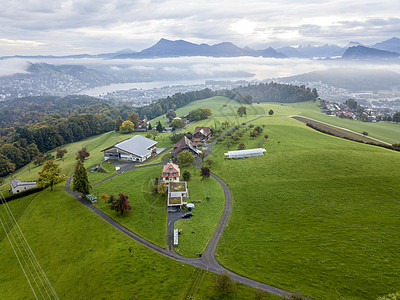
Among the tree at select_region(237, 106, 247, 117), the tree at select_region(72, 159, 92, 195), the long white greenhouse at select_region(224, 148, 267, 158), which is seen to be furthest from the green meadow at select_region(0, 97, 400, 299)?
the tree at select_region(237, 106, 247, 117)

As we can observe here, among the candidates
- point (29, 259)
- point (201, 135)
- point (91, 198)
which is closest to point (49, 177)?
point (91, 198)

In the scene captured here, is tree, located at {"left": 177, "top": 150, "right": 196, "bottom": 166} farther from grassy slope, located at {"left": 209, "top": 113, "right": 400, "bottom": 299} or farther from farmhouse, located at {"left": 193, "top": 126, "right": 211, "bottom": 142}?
farmhouse, located at {"left": 193, "top": 126, "right": 211, "bottom": 142}

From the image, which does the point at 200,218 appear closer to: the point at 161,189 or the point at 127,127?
the point at 161,189

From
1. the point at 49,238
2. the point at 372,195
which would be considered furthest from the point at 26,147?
the point at 372,195

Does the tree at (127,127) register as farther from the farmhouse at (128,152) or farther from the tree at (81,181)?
the tree at (81,181)

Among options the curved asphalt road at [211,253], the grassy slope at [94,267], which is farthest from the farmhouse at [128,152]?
the grassy slope at [94,267]

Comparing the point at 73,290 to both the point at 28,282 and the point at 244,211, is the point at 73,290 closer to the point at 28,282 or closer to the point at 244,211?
the point at 28,282
